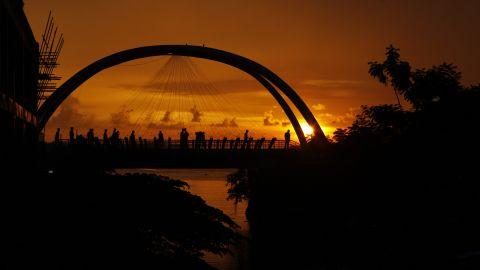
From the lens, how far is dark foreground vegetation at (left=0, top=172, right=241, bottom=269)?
56.1 ft

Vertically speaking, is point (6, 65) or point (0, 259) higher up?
point (6, 65)

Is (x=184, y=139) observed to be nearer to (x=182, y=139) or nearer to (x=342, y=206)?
(x=182, y=139)

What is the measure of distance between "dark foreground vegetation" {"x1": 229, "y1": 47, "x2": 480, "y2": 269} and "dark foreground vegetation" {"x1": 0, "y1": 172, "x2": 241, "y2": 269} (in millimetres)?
7516

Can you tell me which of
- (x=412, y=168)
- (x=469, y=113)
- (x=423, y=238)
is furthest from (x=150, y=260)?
(x=469, y=113)

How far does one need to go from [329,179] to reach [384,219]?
36.1ft

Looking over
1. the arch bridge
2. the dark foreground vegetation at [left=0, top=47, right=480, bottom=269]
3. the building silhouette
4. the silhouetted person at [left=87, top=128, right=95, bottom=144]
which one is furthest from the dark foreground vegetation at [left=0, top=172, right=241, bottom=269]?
the arch bridge

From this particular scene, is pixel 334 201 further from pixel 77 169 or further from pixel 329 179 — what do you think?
pixel 77 169

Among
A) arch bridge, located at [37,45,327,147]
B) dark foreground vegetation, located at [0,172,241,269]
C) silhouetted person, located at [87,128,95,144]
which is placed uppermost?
arch bridge, located at [37,45,327,147]

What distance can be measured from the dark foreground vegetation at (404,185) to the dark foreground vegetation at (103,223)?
752 cm

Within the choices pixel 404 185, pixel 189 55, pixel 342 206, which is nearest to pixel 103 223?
pixel 404 185

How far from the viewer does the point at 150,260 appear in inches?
730

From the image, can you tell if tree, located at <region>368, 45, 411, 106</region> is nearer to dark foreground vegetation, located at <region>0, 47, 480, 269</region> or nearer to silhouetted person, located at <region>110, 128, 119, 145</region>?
dark foreground vegetation, located at <region>0, 47, 480, 269</region>

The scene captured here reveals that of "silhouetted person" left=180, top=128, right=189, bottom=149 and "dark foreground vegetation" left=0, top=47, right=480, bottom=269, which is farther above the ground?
"silhouetted person" left=180, top=128, right=189, bottom=149

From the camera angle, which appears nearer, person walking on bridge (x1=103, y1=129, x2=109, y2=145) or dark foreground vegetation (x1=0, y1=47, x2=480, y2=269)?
dark foreground vegetation (x1=0, y1=47, x2=480, y2=269)
